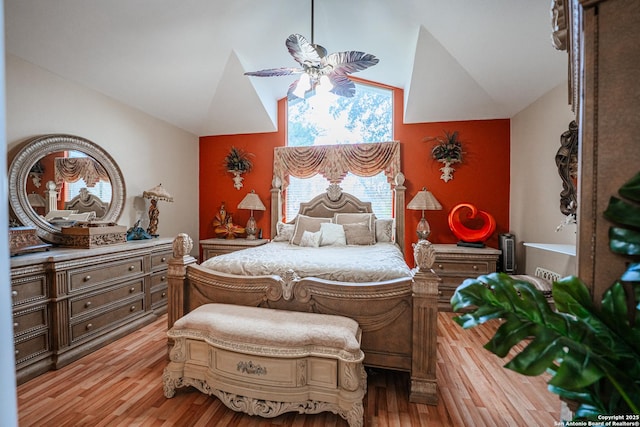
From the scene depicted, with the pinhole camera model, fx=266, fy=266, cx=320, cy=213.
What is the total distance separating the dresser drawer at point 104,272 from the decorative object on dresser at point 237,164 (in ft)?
6.59

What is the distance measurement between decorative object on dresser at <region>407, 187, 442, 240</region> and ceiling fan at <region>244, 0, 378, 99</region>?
5.88 feet

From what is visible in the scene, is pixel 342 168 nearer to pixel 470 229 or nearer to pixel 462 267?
pixel 470 229

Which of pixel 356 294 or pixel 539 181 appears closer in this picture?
pixel 356 294

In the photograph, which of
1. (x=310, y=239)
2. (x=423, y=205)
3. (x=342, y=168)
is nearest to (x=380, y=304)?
(x=310, y=239)

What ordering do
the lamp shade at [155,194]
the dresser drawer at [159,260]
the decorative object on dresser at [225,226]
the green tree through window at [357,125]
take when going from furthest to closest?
the decorative object on dresser at [225,226], the green tree through window at [357,125], the lamp shade at [155,194], the dresser drawer at [159,260]

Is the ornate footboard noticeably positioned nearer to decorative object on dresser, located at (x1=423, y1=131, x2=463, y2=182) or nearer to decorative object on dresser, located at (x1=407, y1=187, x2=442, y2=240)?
decorative object on dresser, located at (x1=407, y1=187, x2=442, y2=240)

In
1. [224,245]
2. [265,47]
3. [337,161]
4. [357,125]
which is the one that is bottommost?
[224,245]

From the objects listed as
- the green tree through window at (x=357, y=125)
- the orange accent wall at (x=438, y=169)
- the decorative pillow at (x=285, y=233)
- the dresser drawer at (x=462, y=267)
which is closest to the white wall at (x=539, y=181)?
the orange accent wall at (x=438, y=169)

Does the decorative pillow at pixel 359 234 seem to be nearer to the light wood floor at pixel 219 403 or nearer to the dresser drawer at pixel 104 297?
the light wood floor at pixel 219 403

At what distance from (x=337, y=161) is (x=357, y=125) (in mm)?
670

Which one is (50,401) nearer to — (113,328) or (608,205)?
(113,328)

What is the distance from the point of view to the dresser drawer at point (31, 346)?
1.92m

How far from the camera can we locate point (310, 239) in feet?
10.8

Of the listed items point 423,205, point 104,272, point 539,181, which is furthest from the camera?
point 423,205
